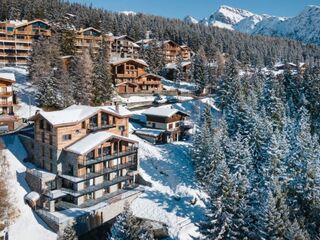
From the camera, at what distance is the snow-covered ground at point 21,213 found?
134ft

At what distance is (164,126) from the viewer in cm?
6662

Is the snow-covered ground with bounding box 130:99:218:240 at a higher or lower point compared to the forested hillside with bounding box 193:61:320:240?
lower

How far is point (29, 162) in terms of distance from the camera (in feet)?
168

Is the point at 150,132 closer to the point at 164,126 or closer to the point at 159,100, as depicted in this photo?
the point at 164,126

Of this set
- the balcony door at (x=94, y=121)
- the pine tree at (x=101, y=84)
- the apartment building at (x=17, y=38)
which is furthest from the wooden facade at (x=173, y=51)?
the balcony door at (x=94, y=121)

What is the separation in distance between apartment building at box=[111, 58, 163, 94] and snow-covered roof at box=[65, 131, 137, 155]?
3965 cm

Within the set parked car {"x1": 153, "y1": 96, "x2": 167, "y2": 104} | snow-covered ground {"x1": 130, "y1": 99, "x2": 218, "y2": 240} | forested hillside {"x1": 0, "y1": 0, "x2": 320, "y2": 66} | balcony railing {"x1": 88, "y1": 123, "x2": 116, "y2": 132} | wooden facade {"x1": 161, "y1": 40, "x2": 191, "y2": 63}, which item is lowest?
snow-covered ground {"x1": 130, "y1": 99, "x2": 218, "y2": 240}

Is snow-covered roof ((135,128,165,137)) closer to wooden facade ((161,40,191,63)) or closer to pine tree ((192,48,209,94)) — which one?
pine tree ((192,48,209,94))

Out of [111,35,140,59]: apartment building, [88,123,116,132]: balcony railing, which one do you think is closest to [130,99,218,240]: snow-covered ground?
[88,123,116,132]: balcony railing

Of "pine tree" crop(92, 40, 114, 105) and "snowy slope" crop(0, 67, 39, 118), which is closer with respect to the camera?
"snowy slope" crop(0, 67, 39, 118)

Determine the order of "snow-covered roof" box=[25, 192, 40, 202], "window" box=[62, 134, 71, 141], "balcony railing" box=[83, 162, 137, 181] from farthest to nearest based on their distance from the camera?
Result: 1. "window" box=[62, 134, 71, 141]
2. "balcony railing" box=[83, 162, 137, 181]
3. "snow-covered roof" box=[25, 192, 40, 202]

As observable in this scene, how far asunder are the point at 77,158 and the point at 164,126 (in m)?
23.4

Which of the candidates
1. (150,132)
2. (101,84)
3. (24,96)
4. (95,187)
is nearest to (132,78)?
(101,84)

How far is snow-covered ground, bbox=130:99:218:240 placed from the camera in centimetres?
4625
